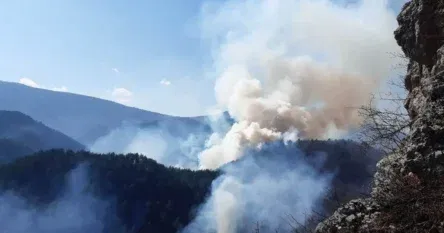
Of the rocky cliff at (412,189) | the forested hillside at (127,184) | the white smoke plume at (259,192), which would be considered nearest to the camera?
the rocky cliff at (412,189)

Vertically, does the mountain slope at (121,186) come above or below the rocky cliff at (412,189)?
above

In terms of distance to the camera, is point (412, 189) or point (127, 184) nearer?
point (412, 189)

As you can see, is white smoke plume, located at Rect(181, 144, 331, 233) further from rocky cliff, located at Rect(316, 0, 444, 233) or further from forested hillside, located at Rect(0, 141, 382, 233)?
rocky cliff, located at Rect(316, 0, 444, 233)

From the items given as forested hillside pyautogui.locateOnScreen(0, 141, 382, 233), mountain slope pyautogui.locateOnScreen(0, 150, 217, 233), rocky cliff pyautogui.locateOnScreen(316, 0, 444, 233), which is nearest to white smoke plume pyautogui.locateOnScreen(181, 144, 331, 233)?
forested hillside pyautogui.locateOnScreen(0, 141, 382, 233)

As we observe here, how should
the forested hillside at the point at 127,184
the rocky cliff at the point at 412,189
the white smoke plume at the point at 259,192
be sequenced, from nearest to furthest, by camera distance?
the rocky cliff at the point at 412,189
the white smoke plume at the point at 259,192
the forested hillside at the point at 127,184

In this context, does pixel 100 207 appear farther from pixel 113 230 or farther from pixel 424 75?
pixel 424 75

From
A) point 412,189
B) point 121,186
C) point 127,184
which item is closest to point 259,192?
point 127,184

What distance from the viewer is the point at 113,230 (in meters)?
140

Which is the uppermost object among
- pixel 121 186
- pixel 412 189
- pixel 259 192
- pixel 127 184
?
pixel 259 192

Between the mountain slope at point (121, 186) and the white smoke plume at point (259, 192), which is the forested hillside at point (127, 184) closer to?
the mountain slope at point (121, 186)

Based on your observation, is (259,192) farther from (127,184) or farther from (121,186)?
(121,186)

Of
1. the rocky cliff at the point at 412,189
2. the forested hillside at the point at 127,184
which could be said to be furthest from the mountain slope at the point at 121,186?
the rocky cliff at the point at 412,189

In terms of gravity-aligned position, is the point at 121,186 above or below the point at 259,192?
below

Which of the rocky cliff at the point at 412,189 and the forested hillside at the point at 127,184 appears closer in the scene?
the rocky cliff at the point at 412,189
